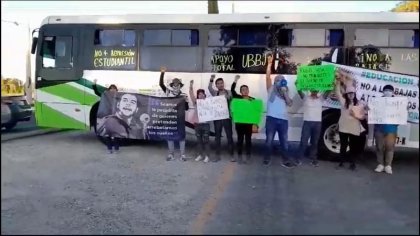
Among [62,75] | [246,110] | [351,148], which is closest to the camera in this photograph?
[351,148]

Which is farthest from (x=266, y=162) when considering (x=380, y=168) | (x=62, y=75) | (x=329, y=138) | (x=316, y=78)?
(x=62, y=75)

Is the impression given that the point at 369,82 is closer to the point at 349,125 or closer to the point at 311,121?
the point at 349,125

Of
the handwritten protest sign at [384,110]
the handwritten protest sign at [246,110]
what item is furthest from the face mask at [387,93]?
the handwritten protest sign at [246,110]

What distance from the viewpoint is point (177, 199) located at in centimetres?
287

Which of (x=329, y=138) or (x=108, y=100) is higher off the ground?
(x=108, y=100)

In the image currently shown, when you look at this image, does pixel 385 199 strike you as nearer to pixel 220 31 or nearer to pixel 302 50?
pixel 302 50

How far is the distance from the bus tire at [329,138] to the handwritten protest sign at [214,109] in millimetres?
1069

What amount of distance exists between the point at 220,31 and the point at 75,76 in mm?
1881

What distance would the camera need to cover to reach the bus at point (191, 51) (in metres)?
4.91

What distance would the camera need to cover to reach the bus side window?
5711 millimetres

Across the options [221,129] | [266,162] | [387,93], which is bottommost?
[266,162]

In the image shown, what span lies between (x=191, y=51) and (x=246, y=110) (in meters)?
1.06

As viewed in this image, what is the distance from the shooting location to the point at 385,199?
5.93 feet

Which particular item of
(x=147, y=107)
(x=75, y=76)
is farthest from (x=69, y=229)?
(x=75, y=76)
